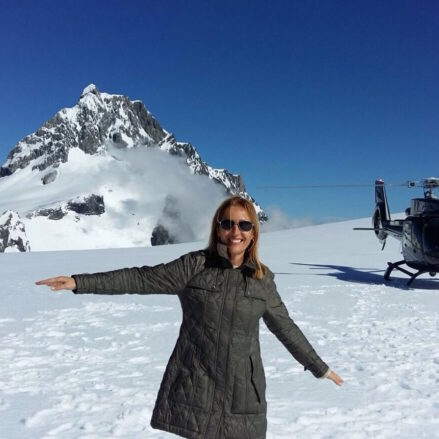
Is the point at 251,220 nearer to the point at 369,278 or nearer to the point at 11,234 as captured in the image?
the point at 369,278

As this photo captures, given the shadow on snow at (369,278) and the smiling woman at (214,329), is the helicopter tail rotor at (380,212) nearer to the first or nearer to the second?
the shadow on snow at (369,278)

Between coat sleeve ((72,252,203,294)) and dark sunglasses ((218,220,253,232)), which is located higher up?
dark sunglasses ((218,220,253,232))

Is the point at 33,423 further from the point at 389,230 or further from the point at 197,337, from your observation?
the point at 389,230

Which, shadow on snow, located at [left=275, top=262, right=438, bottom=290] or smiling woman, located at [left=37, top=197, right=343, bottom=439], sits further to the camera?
shadow on snow, located at [left=275, top=262, right=438, bottom=290]

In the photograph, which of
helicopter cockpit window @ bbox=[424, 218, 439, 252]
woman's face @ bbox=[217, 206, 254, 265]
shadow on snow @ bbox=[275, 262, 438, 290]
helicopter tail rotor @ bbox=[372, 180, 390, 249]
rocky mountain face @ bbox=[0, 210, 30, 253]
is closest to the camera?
woman's face @ bbox=[217, 206, 254, 265]

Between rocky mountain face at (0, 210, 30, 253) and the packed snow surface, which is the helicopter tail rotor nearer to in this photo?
the packed snow surface

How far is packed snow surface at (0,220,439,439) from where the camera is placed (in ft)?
13.0

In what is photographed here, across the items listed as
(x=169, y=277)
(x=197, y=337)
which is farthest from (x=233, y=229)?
(x=197, y=337)

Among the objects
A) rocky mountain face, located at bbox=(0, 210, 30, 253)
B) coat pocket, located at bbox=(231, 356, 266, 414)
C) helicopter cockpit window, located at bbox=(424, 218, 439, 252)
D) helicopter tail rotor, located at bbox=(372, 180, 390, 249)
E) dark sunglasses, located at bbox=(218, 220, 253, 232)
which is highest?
rocky mountain face, located at bbox=(0, 210, 30, 253)

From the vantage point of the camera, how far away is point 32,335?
22.8 ft

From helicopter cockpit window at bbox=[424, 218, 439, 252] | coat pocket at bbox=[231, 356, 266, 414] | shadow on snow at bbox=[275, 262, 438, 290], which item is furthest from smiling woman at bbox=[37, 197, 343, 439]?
shadow on snow at bbox=[275, 262, 438, 290]

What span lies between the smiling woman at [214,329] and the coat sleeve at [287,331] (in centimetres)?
4

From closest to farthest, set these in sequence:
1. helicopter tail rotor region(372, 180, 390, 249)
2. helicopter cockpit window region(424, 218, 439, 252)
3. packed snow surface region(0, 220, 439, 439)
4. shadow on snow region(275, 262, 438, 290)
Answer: packed snow surface region(0, 220, 439, 439), helicopter cockpit window region(424, 218, 439, 252), shadow on snow region(275, 262, 438, 290), helicopter tail rotor region(372, 180, 390, 249)

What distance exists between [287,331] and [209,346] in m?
0.52
